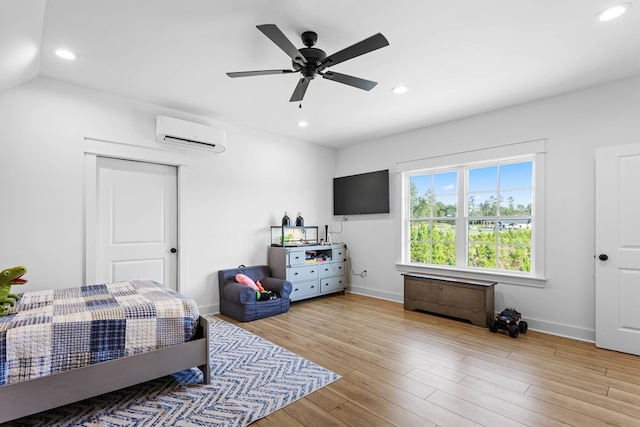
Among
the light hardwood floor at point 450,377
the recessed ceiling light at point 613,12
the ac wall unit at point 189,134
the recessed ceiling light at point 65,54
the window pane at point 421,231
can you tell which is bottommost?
the light hardwood floor at point 450,377

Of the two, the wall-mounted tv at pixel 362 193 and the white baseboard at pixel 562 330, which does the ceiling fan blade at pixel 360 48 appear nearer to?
the wall-mounted tv at pixel 362 193

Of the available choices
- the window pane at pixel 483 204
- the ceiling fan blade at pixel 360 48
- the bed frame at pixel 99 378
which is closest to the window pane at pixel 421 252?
the window pane at pixel 483 204

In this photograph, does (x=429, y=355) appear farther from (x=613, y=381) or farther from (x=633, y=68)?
(x=633, y=68)

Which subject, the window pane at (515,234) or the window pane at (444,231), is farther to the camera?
the window pane at (444,231)

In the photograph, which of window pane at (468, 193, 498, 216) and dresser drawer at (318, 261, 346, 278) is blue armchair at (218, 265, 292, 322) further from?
window pane at (468, 193, 498, 216)

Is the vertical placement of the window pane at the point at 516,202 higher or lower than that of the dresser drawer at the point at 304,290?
higher

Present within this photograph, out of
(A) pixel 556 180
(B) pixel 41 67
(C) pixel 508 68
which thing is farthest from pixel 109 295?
(A) pixel 556 180

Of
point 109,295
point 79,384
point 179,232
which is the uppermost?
point 179,232

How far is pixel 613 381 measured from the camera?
242 cm

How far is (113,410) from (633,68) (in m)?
5.11

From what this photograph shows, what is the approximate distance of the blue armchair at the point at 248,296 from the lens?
3885 millimetres

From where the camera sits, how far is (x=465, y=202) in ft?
14.4

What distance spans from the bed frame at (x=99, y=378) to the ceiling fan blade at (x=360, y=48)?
221cm

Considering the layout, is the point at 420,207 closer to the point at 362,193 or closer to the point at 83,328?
the point at 362,193
